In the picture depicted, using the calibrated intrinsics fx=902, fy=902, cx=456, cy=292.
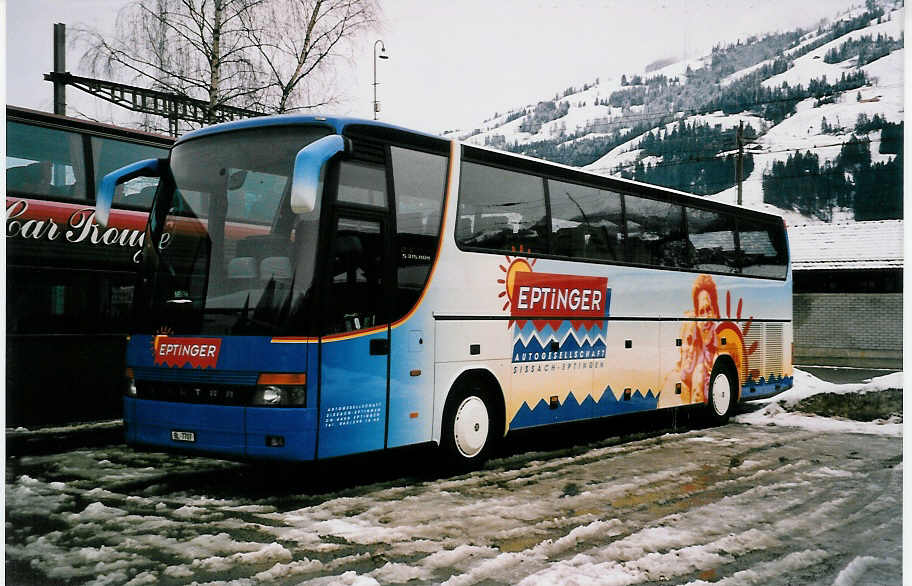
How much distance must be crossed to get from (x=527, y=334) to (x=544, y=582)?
4690 mm

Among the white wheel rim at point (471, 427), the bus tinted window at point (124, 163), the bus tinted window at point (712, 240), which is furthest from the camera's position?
the bus tinted window at point (712, 240)

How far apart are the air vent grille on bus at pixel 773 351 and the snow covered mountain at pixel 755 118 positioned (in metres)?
2.35

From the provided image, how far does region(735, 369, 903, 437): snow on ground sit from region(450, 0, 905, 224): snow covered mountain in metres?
2.90

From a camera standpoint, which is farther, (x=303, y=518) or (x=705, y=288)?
(x=705, y=288)

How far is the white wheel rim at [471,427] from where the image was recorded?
891 centimetres

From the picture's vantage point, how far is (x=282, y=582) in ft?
17.4

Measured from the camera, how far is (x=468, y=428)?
29.6 feet

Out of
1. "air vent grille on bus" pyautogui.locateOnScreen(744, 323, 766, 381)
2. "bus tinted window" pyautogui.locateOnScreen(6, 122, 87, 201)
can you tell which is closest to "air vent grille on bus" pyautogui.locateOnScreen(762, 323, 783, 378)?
"air vent grille on bus" pyautogui.locateOnScreen(744, 323, 766, 381)

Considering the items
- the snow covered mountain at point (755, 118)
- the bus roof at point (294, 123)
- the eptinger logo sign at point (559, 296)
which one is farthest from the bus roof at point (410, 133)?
the eptinger logo sign at point (559, 296)

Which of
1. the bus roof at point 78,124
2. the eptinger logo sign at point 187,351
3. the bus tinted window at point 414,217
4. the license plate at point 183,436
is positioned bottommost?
the license plate at point 183,436

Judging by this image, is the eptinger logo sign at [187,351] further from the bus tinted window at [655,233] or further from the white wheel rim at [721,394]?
the white wheel rim at [721,394]

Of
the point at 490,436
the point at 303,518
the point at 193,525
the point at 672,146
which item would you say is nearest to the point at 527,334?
the point at 490,436

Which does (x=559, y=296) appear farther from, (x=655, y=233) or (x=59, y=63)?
(x=59, y=63)

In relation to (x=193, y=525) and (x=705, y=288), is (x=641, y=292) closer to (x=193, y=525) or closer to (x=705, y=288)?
(x=705, y=288)
